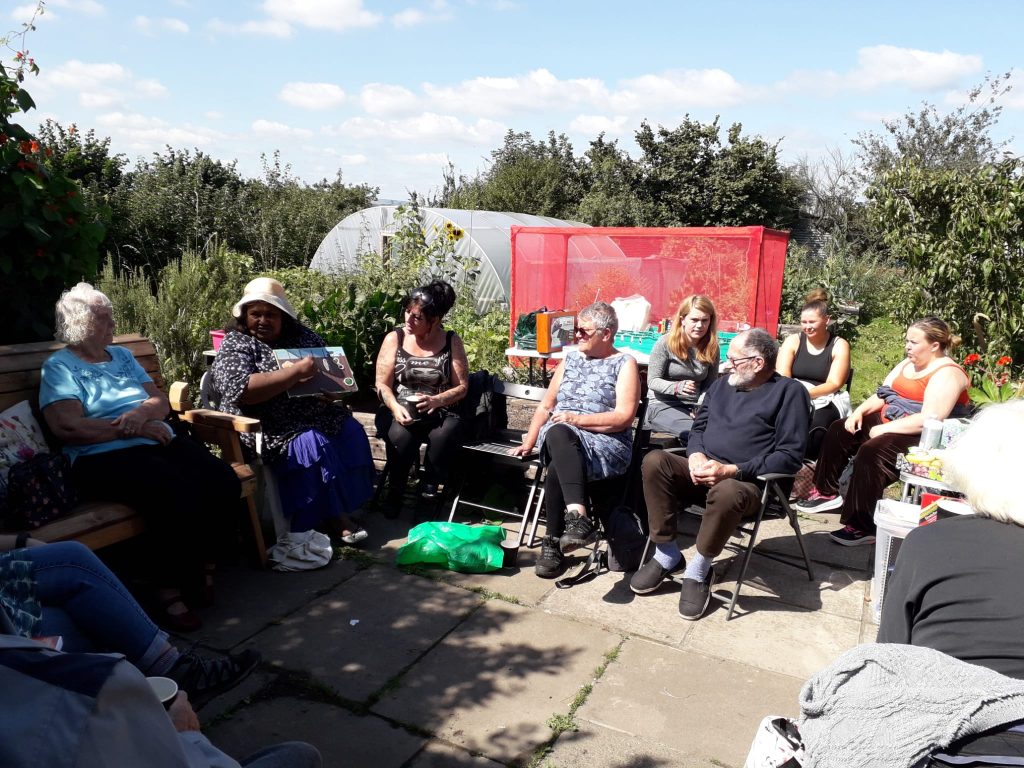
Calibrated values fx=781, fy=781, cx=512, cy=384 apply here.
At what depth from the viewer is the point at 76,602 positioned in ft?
8.10

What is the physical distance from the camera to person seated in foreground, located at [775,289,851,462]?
Answer: 209 inches

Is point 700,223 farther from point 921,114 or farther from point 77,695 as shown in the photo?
point 77,695

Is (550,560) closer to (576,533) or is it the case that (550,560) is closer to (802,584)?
(576,533)

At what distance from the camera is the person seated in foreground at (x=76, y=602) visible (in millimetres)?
2357

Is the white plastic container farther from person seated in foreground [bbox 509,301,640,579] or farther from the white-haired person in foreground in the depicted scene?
the white-haired person in foreground

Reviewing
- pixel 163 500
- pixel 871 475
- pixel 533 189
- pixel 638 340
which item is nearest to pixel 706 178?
pixel 533 189

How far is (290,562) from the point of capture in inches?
157

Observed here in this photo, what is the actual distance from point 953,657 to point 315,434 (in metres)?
3.28

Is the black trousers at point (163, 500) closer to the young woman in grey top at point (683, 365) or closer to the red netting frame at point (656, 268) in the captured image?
the young woman in grey top at point (683, 365)

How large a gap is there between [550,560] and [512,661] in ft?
2.65

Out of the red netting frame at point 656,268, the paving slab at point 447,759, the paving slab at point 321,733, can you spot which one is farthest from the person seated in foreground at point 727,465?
the red netting frame at point 656,268

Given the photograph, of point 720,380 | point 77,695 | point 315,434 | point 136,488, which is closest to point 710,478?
point 720,380

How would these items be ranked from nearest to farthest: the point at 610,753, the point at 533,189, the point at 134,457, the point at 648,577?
the point at 610,753
the point at 134,457
the point at 648,577
the point at 533,189

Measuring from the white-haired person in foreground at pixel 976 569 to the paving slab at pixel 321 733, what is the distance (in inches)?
64.1
